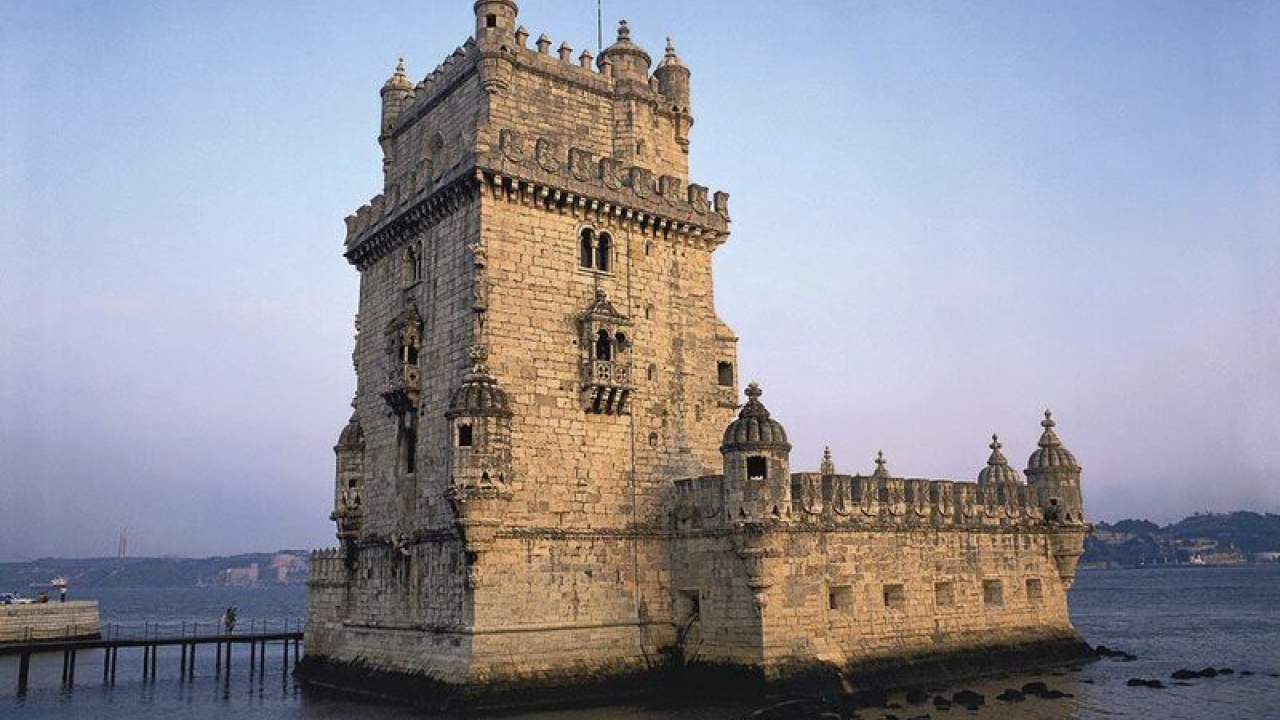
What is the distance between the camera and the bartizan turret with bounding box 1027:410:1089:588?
133ft

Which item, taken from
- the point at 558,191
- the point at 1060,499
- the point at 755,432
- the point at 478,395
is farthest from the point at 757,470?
the point at 1060,499

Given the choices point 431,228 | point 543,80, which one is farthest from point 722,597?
point 543,80

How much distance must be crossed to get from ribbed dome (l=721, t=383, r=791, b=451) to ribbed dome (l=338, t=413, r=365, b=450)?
44.0ft

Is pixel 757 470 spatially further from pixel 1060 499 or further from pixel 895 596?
pixel 1060 499

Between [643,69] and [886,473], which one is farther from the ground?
[643,69]

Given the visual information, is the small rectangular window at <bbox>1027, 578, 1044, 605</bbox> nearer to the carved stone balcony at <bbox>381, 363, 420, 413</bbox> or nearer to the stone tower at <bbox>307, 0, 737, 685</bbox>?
the stone tower at <bbox>307, 0, 737, 685</bbox>

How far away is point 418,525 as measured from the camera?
31359mm

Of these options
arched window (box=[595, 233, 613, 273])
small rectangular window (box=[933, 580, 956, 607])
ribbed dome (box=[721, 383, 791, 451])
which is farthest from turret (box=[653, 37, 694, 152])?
small rectangular window (box=[933, 580, 956, 607])

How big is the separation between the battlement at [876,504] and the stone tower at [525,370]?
1484 mm

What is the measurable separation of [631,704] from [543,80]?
20.1 metres

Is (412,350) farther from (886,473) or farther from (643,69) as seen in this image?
(886,473)

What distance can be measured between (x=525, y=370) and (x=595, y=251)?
17.0ft

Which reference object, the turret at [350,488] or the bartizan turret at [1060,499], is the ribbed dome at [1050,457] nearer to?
the bartizan turret at [1060,499]

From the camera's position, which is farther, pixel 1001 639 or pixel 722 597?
pixel 1001 639
